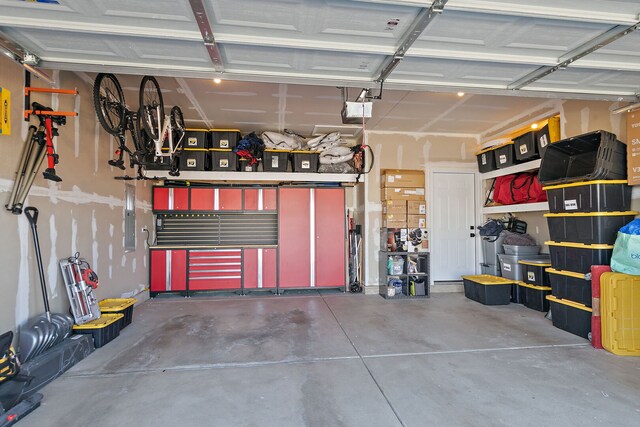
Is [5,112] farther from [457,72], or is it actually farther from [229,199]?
[457,72]

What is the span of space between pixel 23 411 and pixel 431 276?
5.17 meters

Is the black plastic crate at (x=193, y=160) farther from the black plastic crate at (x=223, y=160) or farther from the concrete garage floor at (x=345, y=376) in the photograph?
the concrete garage floor at (x=345, y=376)

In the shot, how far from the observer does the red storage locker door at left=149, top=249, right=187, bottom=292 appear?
5043 millimetres

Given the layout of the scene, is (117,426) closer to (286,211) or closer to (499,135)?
(286,211)

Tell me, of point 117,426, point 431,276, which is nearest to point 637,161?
point 431,276

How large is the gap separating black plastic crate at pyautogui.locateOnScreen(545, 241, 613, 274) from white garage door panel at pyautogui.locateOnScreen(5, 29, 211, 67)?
383 cm

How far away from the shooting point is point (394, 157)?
17.8 feet

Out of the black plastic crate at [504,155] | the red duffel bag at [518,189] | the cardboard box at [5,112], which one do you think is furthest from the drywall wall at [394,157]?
the cardboard box at [5,112]

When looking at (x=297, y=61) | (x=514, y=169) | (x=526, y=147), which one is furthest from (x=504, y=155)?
(x=297, y=61)

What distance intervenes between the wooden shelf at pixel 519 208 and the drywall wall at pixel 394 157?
97 cm

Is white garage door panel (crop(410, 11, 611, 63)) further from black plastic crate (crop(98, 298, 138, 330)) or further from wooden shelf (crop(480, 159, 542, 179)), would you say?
black plastic crate (crop(98, 298, 138, 330))

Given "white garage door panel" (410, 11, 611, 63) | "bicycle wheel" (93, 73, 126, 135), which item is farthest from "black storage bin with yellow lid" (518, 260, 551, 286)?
"bicycle wheel" (93, 73, 126, 135)

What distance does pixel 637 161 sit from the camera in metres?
2.96

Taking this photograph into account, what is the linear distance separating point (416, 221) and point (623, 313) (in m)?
2.70
